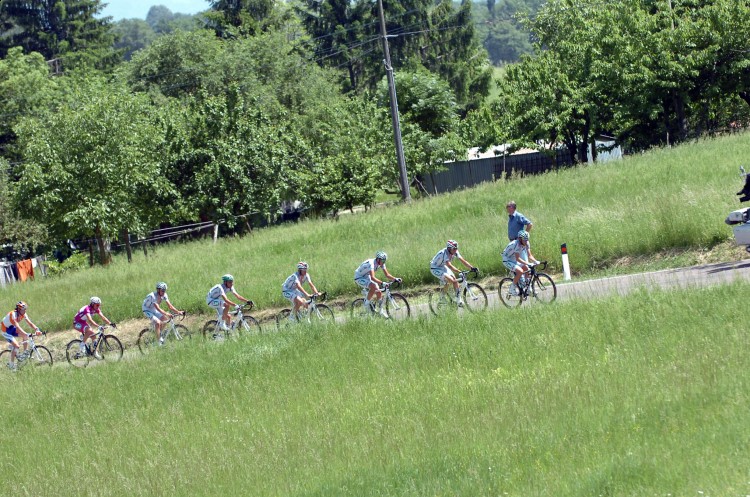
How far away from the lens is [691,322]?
44.0ft

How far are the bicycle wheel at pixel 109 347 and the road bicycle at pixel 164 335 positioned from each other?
20.9 inches

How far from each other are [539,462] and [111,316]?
76.2 feet

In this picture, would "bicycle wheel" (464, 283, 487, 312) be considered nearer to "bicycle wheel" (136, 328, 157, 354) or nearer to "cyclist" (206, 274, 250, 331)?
"cyclist" (206, 274, 250, 331)

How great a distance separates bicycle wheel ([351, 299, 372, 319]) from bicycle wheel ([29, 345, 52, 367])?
851 centimetres

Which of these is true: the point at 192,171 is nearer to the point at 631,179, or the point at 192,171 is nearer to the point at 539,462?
the point at 631,179

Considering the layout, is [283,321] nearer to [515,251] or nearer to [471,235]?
[515,251]

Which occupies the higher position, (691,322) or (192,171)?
(192,171)

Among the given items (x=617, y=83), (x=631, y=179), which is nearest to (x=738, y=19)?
(x=617, y=83)

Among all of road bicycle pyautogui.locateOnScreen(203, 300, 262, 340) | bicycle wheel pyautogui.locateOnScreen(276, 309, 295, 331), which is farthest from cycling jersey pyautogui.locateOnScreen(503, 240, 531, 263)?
road bicycle pyautogui.locateOnScreen(203, 300, 262, 340)

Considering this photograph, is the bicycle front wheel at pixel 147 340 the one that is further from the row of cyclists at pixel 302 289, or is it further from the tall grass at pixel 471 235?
the tall grass at pixel 471 235

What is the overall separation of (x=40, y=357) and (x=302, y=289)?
7739mm

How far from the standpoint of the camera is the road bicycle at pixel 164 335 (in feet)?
78.5

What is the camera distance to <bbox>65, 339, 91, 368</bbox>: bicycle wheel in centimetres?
2439

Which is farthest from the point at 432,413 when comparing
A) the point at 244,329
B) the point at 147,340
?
the point at 147,340
